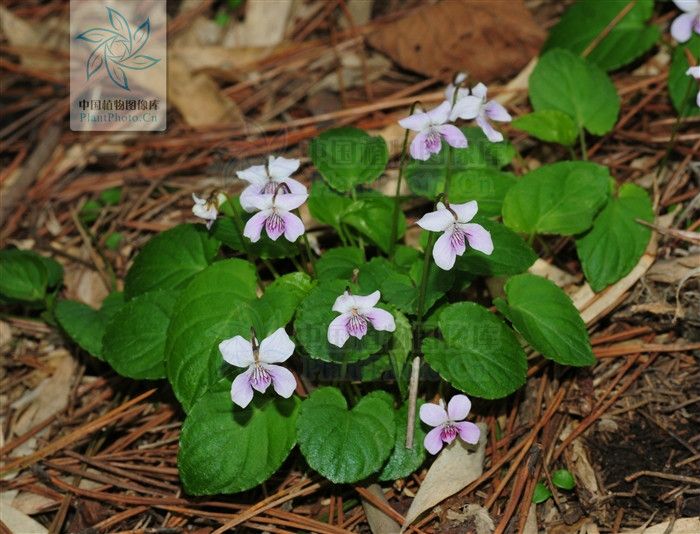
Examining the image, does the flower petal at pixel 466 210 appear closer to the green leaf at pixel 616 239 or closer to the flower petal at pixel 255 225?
the flower petal at pixel 255 225

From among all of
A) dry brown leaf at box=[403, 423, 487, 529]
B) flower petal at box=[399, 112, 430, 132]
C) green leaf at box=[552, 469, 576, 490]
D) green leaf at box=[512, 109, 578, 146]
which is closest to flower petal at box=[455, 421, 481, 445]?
dry brown leaf at box=[403, 423, 487, 529]

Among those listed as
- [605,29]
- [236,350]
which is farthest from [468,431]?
[605,29]

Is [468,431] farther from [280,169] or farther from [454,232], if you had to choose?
[280,169]

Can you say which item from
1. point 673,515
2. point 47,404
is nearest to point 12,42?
point 47,404

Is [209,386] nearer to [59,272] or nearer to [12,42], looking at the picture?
[59,272]

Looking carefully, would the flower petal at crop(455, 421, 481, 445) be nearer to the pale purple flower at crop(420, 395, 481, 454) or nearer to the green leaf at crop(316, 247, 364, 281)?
the pale purple flower at crop(420, 395, 481, 454)

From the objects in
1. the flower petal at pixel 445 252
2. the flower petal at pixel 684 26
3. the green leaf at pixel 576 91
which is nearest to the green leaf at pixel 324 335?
the flower petal at pixel 445 252
